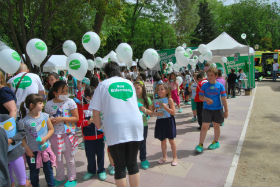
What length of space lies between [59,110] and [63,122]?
205 millimetres

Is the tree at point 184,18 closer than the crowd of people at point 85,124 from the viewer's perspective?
No

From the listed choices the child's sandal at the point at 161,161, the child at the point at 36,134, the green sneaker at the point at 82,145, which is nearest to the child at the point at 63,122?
the child at the point at 36,134

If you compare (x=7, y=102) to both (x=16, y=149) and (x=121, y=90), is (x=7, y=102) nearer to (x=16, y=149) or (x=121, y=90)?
(x=16, y=149)

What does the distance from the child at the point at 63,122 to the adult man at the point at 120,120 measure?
95 centimetres

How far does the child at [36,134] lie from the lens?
307 centimetres

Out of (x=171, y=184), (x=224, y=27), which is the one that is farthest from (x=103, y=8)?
(x=224, y=27)

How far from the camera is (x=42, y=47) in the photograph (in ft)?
16.8

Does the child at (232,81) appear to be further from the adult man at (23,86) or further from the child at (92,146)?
the adult man at (23,86)

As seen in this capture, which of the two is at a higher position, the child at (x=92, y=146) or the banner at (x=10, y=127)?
the banner at (x=10, y=127)

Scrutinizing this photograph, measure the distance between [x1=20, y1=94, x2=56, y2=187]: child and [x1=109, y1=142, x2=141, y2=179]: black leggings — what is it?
3.69ft

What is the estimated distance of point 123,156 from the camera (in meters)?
2.60

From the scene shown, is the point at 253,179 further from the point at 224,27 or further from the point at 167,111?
the point at 224,27

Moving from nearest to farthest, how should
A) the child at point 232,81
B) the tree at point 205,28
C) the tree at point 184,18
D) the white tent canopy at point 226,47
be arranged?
the child at point 232,81 → the white tent canopy at point 226,47 → the tree at point 184,18 → the tree at point 205,28

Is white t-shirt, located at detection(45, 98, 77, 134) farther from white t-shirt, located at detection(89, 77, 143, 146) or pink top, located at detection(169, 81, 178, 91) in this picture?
pink top, located at detection(169, 81, 178, 91)
